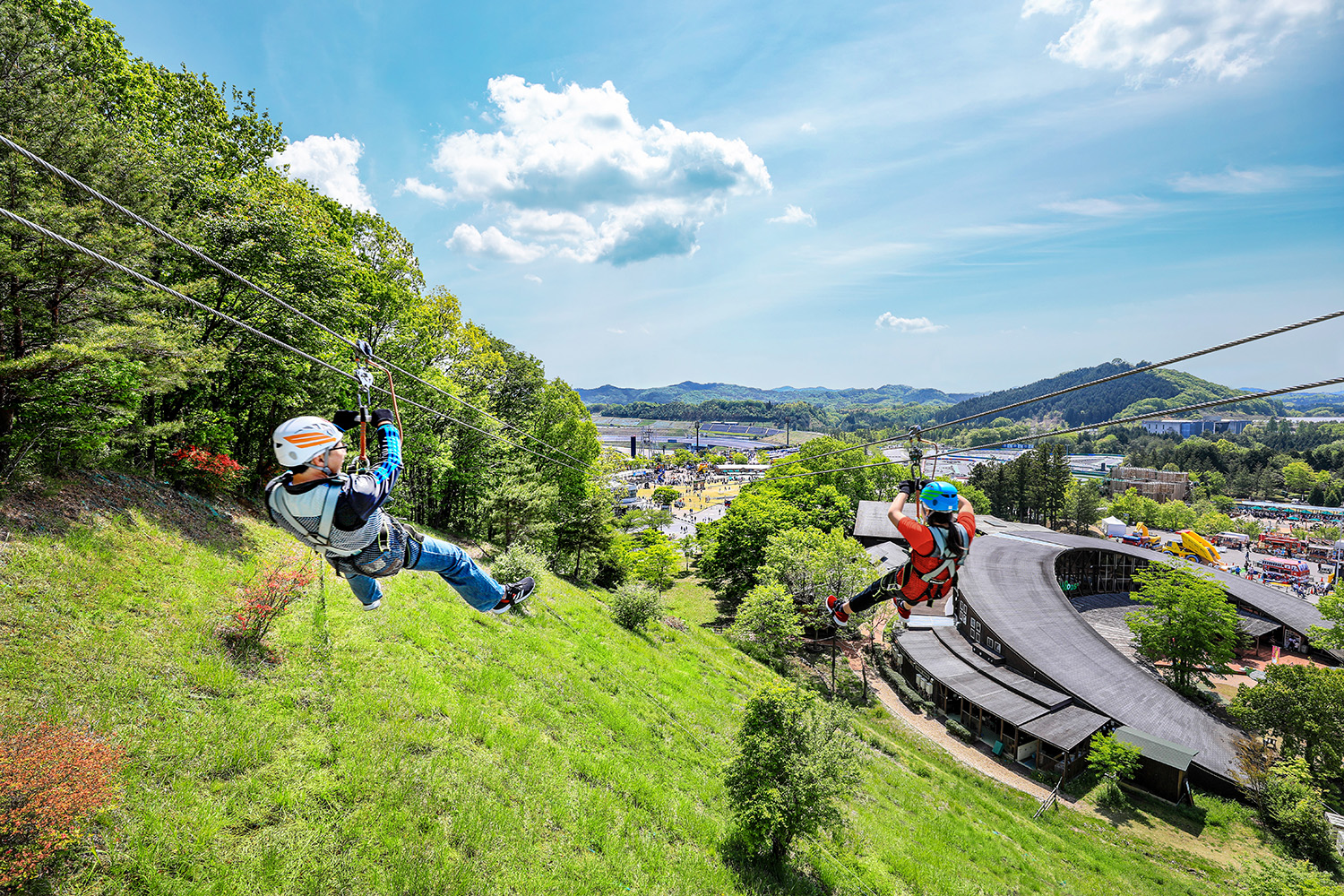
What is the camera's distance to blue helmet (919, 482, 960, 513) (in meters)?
7.18

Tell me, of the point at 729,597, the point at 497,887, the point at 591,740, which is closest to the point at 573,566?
the point at 729,597

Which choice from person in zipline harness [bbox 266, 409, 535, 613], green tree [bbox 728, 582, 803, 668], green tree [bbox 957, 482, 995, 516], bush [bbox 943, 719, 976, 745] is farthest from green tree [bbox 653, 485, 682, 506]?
person in zipline harness [bbox 266, 409, 535, 613]

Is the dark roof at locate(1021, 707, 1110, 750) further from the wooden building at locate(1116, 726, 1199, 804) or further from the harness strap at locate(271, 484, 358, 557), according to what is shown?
the harness strap at locate(271, 484, 358, 557)

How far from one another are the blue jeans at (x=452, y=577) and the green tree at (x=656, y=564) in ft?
98.0

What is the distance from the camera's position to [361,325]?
20.9 m

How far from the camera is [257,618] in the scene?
9.15 m

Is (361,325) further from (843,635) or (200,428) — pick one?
(843,635)

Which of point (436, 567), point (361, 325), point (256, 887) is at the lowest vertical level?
point (256, 887)

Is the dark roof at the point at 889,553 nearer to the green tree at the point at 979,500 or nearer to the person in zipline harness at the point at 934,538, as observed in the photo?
the person in zipline harness at the point at 934,538

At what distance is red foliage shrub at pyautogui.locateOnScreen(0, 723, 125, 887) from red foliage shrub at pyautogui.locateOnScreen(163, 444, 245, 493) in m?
10.7

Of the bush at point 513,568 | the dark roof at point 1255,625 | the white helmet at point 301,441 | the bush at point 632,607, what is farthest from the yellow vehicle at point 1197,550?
the white helmet at point 301,441

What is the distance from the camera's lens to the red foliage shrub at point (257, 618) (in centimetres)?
890

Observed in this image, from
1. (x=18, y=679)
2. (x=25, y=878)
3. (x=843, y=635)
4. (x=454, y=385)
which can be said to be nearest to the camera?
(x=25, y=878)

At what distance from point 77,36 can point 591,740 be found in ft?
85.0
